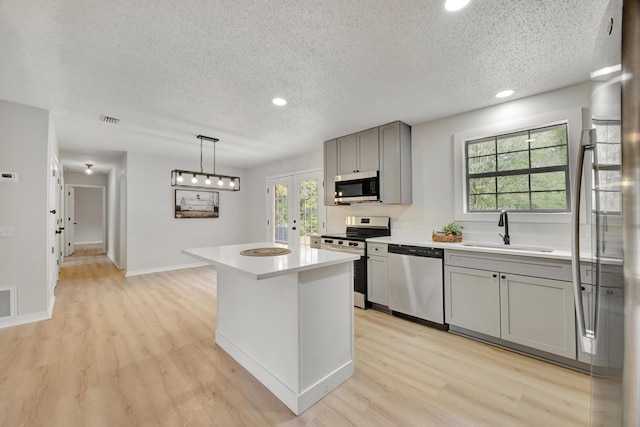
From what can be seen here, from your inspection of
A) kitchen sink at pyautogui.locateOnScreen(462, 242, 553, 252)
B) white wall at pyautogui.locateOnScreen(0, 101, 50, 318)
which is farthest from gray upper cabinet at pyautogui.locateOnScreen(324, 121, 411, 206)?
white wall at pyautogui.locateOnScreen(0, 101, 50, 318)

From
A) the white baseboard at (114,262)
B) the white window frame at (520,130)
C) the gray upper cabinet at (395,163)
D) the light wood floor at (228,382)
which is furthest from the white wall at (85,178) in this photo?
the white window frame at (520,130)

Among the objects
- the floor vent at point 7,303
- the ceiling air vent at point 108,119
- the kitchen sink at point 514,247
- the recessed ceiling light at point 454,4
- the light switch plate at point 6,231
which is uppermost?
the ceiling air vent at point 108,119

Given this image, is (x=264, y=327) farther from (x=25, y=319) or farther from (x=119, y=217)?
(x=119, y=217)

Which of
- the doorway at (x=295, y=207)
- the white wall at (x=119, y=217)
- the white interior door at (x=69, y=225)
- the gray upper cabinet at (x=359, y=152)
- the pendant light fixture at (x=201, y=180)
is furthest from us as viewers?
the white interior door at (x=69, y=225)

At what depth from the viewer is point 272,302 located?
75.5 inches

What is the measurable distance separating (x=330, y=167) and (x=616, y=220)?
386 cm

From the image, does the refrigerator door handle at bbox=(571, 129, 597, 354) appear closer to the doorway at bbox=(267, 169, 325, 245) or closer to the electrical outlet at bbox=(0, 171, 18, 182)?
the doorway at bbox=(267, 169, 325, 245)

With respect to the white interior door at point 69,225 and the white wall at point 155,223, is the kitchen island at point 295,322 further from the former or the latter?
the white interior door at point 69,225

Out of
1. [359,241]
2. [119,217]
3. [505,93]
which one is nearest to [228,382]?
[359,241]

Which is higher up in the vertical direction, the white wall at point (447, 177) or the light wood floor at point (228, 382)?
the white wall at point (447, 177)

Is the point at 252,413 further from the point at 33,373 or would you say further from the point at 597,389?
the point at 33,373

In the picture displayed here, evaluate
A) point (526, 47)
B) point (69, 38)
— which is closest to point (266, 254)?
point (69, 38)

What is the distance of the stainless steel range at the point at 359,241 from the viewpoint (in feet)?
11.5

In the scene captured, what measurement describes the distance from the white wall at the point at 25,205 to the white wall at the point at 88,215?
8.15m
